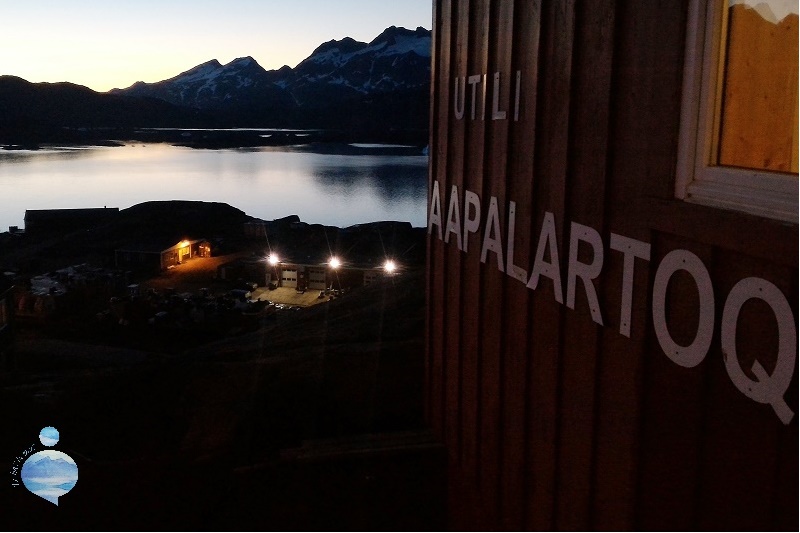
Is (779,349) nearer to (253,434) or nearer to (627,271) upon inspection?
(627,271)

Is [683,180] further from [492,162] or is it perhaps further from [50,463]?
[50,463]

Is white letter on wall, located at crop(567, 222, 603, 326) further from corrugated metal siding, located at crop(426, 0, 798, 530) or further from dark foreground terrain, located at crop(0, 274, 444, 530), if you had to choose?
dark foreground terrain, located at crop(0, 274, 444, 530)

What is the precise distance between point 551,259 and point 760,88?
61.4 inches

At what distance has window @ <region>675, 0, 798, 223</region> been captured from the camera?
2.02 metres

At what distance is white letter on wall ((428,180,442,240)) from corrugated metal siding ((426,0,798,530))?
0.55 meters

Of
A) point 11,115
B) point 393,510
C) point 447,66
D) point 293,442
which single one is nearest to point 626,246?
point 447,66

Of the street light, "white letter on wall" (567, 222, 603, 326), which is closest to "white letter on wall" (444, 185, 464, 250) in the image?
"white letter on wall" (567, 222, 603, 326)

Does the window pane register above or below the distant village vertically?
above

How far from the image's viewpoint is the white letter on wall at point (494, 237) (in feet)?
14.0

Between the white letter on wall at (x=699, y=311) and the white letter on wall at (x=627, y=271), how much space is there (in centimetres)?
15

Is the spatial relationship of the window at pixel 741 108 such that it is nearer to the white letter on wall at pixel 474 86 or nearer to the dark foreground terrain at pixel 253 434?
the white letter on wall at pixel 474 86

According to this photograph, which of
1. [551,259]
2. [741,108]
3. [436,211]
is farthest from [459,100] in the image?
[741,108]

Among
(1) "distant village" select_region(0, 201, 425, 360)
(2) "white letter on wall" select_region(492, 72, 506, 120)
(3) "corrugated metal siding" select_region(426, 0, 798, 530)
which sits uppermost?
(2) "white letter on wall" select_region(492, 72, 506, 120)

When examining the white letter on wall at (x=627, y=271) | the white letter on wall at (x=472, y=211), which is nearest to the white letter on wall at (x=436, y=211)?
the white letter on wall at (x=472, y=211)
